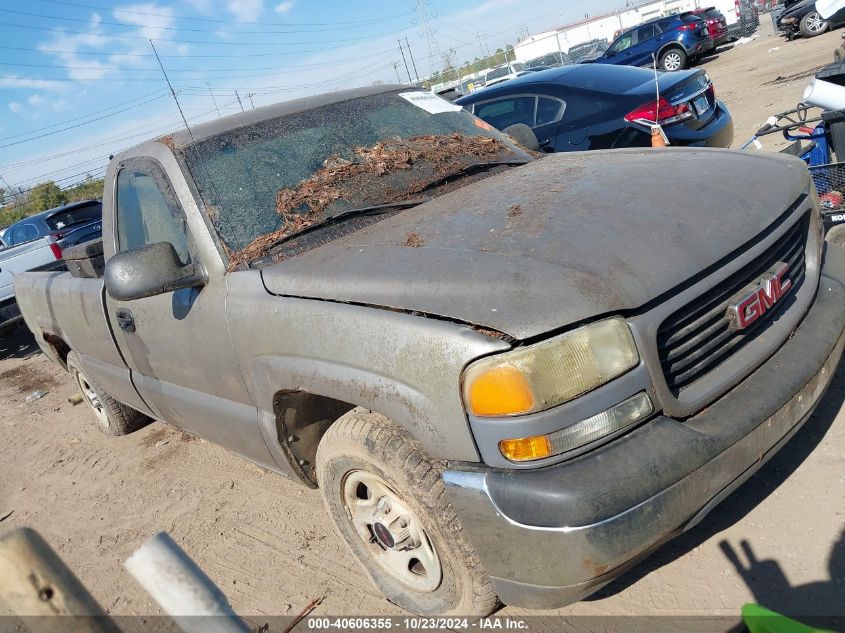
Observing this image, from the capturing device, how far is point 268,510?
357cm

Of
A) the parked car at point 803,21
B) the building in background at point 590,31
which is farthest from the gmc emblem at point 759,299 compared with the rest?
the building in background at point 590,31

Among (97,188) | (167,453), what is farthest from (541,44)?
(167,453)

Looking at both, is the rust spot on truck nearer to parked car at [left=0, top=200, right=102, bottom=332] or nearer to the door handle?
the door handle

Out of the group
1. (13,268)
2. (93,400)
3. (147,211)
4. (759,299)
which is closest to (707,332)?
(759,299)

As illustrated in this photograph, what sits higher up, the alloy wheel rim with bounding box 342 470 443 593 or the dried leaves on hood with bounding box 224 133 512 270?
the dried leaves on hood with bounding box 224 133 512 270

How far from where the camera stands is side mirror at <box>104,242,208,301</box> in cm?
260

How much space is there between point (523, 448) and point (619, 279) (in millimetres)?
560

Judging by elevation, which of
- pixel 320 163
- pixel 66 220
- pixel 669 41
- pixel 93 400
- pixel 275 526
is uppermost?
pixel 320 163

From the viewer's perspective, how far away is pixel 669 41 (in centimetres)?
2003

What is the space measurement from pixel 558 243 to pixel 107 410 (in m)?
4.26

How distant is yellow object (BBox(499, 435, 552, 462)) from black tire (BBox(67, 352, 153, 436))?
3.98 metres

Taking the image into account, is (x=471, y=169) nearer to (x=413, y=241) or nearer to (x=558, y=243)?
Answer: (x=413, y=241)

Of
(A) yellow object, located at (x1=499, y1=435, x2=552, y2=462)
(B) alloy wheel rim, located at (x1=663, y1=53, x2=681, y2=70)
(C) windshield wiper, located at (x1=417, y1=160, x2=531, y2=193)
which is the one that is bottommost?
(B) alloy wheel rim, located at (x1=663, y1=53, x2=681, y2=70)

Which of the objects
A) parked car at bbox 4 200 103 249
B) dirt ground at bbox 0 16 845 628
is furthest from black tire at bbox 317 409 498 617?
A: parked car at bbox 4 200 103 249
